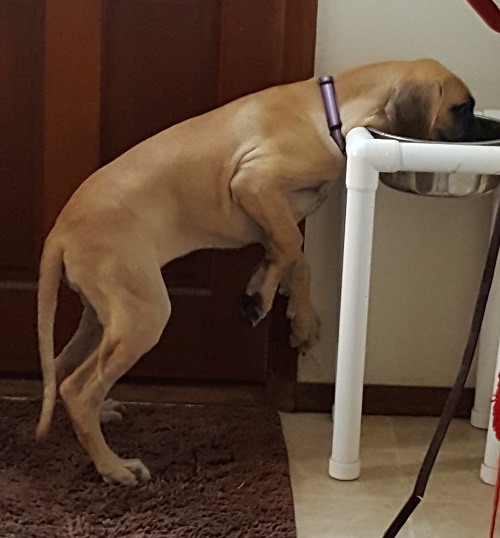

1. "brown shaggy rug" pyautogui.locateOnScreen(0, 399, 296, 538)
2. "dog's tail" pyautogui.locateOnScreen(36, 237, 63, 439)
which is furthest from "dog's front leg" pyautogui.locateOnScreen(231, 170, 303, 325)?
"dog's tail" pyautogui.locateOnScreen(36, 237, 63, 439)

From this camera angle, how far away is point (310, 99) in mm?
2201

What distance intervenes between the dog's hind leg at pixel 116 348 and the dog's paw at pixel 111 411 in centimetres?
26

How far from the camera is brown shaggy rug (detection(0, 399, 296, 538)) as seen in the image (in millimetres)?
1964

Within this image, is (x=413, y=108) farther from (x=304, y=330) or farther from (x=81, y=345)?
(x=81, y=345)

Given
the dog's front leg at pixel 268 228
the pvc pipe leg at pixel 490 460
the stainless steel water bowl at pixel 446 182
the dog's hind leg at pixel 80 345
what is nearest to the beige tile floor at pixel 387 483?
the pvc pipe leg at pixel 490 460

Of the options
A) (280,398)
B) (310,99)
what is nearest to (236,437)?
(280,398)

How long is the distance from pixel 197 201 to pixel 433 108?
0.57m

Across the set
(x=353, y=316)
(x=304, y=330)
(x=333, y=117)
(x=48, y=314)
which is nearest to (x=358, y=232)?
(x=353, y=316)

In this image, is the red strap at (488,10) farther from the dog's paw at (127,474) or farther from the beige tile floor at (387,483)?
the dog's paw at (127,474)

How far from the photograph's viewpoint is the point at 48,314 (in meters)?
2.10

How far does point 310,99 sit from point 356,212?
35 centimetres

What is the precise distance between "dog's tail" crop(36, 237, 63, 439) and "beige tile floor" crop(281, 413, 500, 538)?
1.90ft

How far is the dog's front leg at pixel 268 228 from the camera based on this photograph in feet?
7.05

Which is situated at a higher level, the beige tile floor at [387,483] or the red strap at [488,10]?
the red strap at [488,10]
